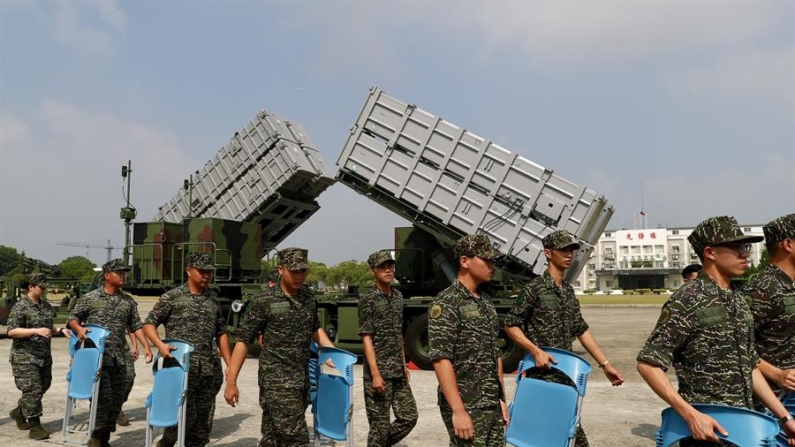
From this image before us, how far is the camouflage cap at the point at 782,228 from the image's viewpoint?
11.2 feet

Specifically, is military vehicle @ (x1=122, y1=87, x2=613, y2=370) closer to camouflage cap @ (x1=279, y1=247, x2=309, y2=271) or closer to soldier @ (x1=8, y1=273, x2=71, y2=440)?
soldier @ (x1=8, y1=273, x2=71, y2=440)

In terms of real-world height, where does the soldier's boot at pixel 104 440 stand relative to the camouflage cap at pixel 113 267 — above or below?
below

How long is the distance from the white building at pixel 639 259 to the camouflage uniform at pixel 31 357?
8969 cm

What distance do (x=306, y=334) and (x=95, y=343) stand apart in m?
2.18

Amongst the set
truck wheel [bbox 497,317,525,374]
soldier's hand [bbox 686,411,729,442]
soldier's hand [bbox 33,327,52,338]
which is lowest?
truck wheel [bbox 497,317,525,374]

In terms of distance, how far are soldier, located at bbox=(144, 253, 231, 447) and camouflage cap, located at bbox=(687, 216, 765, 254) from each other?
328 cm

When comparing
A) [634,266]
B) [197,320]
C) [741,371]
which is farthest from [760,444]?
[634,266]

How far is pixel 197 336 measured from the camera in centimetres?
468

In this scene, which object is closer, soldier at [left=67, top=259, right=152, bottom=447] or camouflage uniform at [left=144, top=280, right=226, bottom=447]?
camouflage uniform at [left=144, top=280, right=226, bottom=447]

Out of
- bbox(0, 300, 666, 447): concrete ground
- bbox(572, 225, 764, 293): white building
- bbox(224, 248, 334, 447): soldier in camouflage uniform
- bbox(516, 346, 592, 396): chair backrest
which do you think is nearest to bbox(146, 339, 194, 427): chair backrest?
bbox(224, 248, 334, 447): soldier in camouflage uniform

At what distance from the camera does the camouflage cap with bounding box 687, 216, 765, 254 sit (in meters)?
2.67

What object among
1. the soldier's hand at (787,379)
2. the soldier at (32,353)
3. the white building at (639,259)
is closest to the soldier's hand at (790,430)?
the soldier's hand at (787,379)

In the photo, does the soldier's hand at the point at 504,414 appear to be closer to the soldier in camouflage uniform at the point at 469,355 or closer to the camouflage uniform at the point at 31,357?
the soldier in camouflage uniform at the point at 469,355

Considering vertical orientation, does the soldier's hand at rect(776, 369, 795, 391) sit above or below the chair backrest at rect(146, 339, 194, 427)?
above
